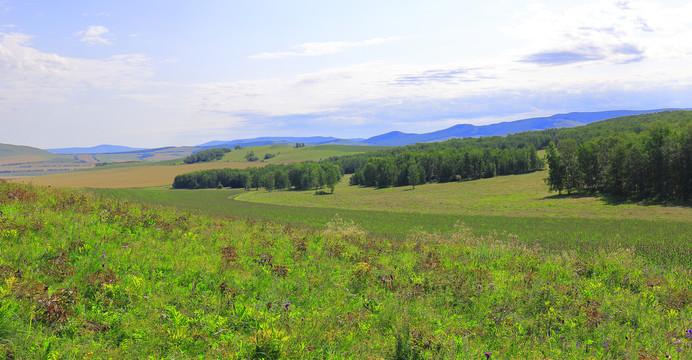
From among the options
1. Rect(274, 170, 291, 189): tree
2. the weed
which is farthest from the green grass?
Rect(274, 170, 291, 189): tree

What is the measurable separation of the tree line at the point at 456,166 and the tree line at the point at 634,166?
47.0 meters

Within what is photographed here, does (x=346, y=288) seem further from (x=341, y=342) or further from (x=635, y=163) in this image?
(x=635, y=163)

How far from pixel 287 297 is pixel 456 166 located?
126 m

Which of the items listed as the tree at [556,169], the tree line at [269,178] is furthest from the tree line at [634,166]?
the tree line at [269,178]

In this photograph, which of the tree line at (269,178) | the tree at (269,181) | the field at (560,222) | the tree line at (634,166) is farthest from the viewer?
the tree at (269,181)

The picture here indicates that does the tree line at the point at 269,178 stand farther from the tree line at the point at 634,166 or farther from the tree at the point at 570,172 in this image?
the tree line at the point at 634,166

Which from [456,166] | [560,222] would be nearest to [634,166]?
[560,222]

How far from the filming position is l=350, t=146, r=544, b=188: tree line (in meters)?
122

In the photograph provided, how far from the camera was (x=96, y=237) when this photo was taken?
817cm

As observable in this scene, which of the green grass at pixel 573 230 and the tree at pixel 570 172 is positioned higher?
the tree at pixel 570 172

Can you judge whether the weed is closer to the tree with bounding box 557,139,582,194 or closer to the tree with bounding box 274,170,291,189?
the tree with bounding box 557,139,582,194

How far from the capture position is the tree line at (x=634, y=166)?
5338 cm

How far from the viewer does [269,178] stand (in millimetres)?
128875

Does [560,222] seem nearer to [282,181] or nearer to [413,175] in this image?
[413,175]
